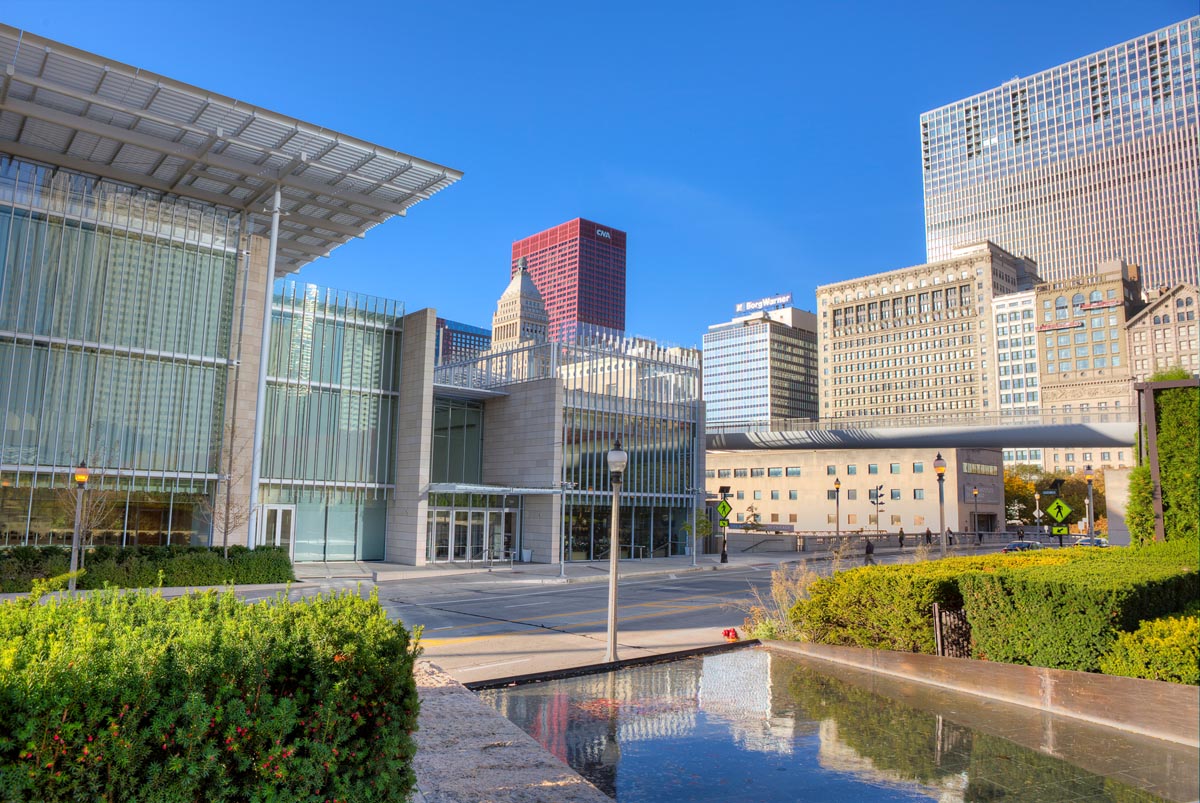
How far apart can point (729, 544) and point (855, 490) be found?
119 feet

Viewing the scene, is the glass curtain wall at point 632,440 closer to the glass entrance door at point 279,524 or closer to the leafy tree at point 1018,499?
the glass entrance door at point 279,524

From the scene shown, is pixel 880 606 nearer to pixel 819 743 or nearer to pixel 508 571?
pixel 819 743

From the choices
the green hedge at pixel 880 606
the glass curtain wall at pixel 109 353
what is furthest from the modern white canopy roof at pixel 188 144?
the green hedge at pixel 880 606

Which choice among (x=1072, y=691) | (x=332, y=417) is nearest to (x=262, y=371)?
(x=332, y=417)

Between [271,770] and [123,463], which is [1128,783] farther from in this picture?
[123,463]

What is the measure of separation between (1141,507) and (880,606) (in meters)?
6.50

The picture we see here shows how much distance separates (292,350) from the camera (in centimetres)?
3778

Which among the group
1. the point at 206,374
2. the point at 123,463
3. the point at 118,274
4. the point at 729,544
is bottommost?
the point at 729,544


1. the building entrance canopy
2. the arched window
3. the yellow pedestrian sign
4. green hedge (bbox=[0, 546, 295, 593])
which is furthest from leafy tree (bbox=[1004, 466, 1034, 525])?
green hedge (bbox=[0, 546, 295, 593])

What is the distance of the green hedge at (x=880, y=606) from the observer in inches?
512

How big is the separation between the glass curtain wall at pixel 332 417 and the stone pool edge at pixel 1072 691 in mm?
31160

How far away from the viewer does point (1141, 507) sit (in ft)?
51.6

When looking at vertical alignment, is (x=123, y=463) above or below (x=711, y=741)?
above

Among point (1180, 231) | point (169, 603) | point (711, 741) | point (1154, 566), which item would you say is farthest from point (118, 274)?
point (1180, 231)
